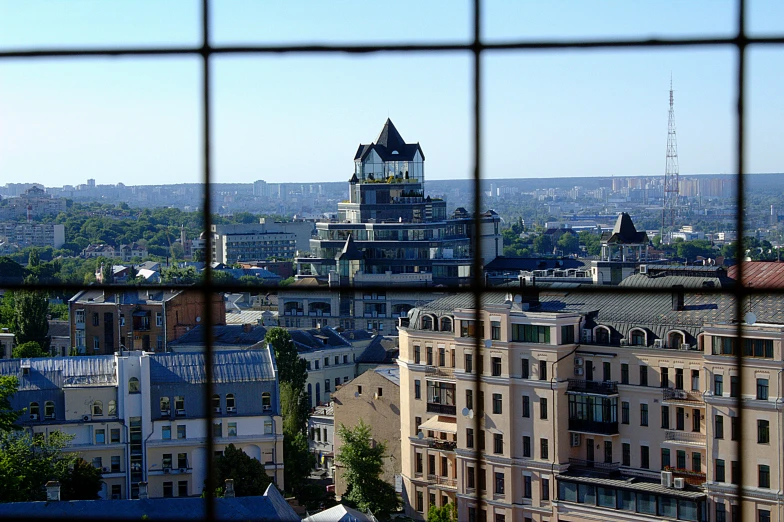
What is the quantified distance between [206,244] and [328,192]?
141 feet

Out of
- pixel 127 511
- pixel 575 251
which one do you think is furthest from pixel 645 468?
pixel 575 251

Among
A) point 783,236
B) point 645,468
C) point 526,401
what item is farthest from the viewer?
point 526,401

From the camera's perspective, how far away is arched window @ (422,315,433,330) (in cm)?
1795

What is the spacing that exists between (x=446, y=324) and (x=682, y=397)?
4.14 meters

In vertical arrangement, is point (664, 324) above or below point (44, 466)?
above

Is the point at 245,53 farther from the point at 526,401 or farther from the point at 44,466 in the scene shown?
the point at 526,401

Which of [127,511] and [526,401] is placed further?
[526,401]

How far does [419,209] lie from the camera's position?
36406 millimetres

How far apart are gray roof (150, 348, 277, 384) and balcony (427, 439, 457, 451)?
2.67 metres

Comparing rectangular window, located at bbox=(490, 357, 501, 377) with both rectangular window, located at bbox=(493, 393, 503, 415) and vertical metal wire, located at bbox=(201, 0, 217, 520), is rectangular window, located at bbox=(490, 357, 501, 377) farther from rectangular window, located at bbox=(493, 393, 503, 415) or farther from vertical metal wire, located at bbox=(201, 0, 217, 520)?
vertical metal wire, located at bbox=(201, 0, 217, 520)

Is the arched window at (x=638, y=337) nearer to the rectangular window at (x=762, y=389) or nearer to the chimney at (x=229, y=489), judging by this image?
the rectangular window at (x=762, y=389)

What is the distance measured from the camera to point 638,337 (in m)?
15.6

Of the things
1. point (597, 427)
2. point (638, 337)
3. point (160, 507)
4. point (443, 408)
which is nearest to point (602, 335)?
point (638, 337)

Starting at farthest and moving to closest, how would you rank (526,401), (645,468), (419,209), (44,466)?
(419,209) → (526,401) → (645,468) → (44,466)
